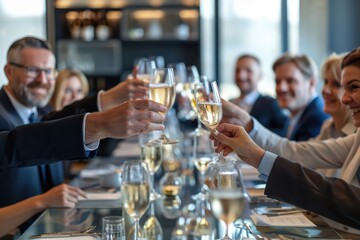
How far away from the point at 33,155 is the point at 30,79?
1.20 m

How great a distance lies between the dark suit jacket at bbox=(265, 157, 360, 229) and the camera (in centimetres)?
167

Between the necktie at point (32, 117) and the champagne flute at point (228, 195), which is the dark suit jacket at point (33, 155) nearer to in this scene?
the necktie at point (32, 117)

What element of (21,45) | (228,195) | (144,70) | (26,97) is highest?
(21,45)

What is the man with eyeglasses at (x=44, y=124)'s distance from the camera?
1608 millimetres

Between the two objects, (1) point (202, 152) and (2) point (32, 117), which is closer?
(1) point (202, 152)

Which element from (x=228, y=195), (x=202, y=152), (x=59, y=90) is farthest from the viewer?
(x=59, y=90)

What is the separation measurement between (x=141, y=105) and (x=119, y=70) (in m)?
6.38

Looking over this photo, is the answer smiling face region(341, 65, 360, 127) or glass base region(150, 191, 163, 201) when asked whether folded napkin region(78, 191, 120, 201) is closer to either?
glass base region(150, 191, 163, 201)

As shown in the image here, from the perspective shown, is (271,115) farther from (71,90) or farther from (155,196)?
(155,196)

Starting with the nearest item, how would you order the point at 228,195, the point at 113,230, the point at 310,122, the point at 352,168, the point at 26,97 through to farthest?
the point at 228,195 → the point at 113,230 → the point at 352,168 → the point at 26,97 → the point at 310,122

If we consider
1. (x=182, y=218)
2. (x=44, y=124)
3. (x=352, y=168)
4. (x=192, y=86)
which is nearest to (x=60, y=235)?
(x=44, y=124)

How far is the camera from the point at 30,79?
→ 2.83m

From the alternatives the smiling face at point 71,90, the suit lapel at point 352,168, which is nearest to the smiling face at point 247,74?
the smiling face at point 71,90

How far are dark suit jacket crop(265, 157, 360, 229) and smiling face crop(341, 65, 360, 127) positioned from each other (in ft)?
1.36
